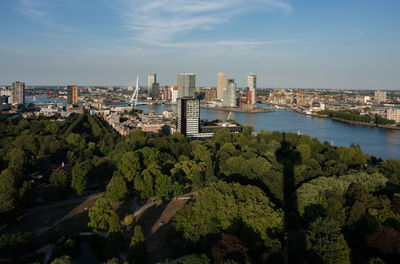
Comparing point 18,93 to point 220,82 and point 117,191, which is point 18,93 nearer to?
point 220,82

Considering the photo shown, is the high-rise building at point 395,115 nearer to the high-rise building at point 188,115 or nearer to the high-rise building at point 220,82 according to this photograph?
the high-rise building at point 188,115

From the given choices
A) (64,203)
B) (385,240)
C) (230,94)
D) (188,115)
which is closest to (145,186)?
(64,203)

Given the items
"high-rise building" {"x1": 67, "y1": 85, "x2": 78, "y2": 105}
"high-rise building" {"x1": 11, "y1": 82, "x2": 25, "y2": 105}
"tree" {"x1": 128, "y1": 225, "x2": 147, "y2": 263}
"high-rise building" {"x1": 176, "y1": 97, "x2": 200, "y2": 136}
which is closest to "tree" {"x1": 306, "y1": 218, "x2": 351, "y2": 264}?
"tree" {"x1": 128, "y1": 225, "x2": 147, "y2": 263}

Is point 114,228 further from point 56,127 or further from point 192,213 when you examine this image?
point 56,127

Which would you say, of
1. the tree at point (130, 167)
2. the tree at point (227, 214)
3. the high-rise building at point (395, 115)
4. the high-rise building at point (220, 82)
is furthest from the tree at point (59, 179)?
the high-rise building at point (220, 82)

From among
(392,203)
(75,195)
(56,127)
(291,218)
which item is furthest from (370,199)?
(56,127)

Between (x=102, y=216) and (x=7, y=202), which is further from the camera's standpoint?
(x=7, y=202)
